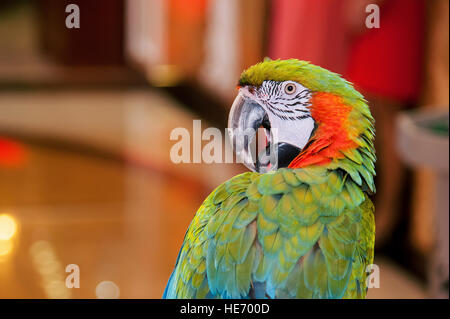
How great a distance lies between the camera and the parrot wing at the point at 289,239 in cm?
46

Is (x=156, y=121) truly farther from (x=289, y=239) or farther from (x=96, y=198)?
(x=289, y=239)

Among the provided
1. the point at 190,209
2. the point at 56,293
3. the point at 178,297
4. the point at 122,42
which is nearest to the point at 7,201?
the point at 190,209

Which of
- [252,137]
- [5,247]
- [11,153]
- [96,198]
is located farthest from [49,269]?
[252,137]

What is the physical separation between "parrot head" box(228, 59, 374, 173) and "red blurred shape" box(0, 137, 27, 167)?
246cm

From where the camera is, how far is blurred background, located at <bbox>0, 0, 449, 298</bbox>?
146cm

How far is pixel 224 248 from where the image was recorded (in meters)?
0.47

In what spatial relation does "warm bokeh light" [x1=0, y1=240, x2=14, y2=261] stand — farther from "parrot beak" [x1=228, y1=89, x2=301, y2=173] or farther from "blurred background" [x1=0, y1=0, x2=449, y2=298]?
"parrot beak" [x1=228, y1=89, x2=301, y2=173]

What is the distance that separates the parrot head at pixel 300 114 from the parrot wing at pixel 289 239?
2 centimetres

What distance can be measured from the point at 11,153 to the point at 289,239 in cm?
269

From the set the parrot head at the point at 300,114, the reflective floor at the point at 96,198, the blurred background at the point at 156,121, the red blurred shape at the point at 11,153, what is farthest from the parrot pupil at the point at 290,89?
the red blurred shape at the point at 11,153

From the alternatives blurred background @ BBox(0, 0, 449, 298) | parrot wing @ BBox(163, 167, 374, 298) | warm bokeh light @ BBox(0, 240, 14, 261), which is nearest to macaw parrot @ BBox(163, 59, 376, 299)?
parrot wing @ BBox(163, 167, 374, 298)

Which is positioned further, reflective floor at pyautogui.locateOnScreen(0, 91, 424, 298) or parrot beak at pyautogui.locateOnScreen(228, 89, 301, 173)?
reflective floor at pyautogui.locateOnScreen(0, 91, 424, 298)

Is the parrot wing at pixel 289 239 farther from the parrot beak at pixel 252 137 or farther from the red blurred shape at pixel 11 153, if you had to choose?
the red blurred shape at pixel 11 153

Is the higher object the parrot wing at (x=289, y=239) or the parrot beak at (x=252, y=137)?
the parrot beak at (x=252, y=137)
